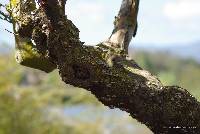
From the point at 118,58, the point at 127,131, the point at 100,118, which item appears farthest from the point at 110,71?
the point at 127,131

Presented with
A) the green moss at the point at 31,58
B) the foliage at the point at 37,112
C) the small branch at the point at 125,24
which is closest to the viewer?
the green moss at the point at 31,58

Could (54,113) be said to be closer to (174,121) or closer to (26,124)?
(26,124)

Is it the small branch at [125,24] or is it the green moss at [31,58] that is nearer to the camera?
the green moss at [31,58]

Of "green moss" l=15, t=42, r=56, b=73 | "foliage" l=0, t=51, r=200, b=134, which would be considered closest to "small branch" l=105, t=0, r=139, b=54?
"green moss" l=15, t=42, r=56, b=73

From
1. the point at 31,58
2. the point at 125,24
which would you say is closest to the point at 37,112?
the point at 125,24

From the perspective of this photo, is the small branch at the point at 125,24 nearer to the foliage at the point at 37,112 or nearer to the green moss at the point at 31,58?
the green moss at the point at 31,58

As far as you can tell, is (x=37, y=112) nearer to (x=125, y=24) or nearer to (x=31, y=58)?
(x=125, y=24)

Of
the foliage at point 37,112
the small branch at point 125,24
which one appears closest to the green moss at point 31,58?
the small branch at point 125,24

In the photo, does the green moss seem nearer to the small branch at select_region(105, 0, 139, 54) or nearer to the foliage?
the small branch at select_region(105, 0, 139, 54)
